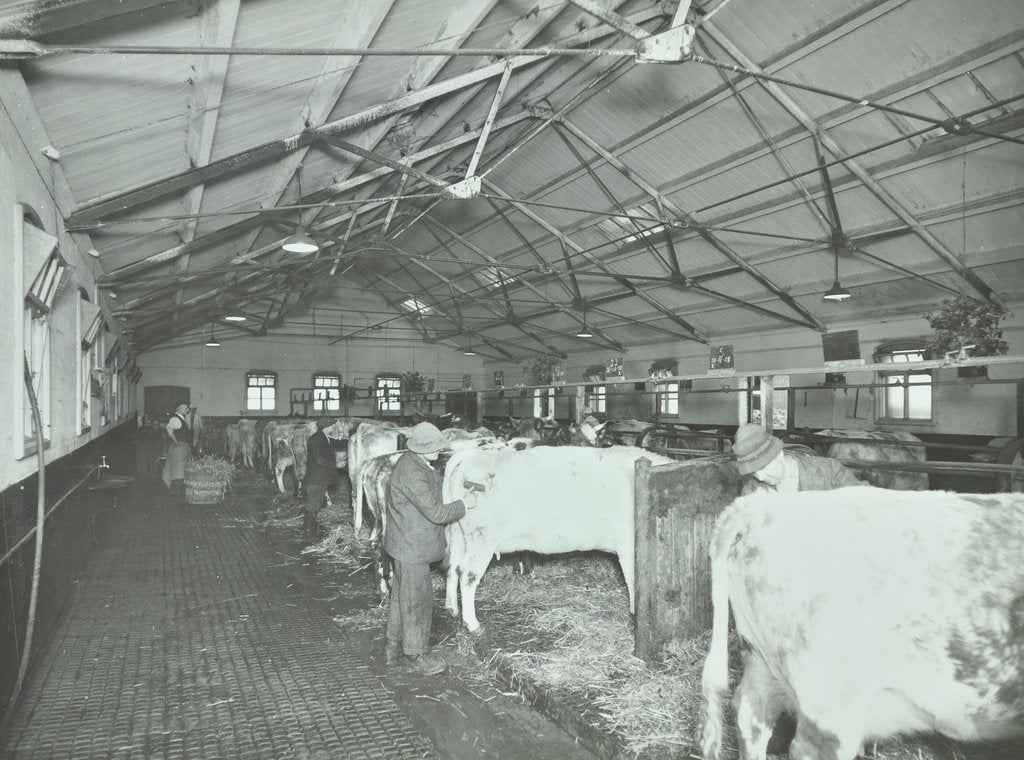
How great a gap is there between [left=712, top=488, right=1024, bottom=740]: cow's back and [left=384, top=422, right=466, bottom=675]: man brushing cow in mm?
2447

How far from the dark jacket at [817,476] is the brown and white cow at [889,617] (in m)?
1.28

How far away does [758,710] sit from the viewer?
2.81 metres

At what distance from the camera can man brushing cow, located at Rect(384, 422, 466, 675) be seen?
448 centimetres

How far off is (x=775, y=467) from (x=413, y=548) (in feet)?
8.49

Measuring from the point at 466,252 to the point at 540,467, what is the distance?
1497cm

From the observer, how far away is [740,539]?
289cm

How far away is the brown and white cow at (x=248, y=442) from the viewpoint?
1681cm

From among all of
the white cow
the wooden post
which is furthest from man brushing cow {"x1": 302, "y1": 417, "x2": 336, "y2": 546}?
the wooden post

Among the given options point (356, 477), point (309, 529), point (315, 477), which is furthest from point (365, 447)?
point (309, 529)

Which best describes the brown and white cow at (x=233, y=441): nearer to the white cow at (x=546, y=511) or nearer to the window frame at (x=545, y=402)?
the window frame at (x=545, y=402)

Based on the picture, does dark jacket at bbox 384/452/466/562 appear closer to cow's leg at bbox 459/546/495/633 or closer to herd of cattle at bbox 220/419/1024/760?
cow's leg at bbox 459/546/495/633

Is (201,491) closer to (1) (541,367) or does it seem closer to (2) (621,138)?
(2) (621,138)

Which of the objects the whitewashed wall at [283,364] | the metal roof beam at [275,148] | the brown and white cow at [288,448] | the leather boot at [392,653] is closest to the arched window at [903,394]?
the metal roof beam at [275,148]

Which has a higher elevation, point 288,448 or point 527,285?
point 527,285
